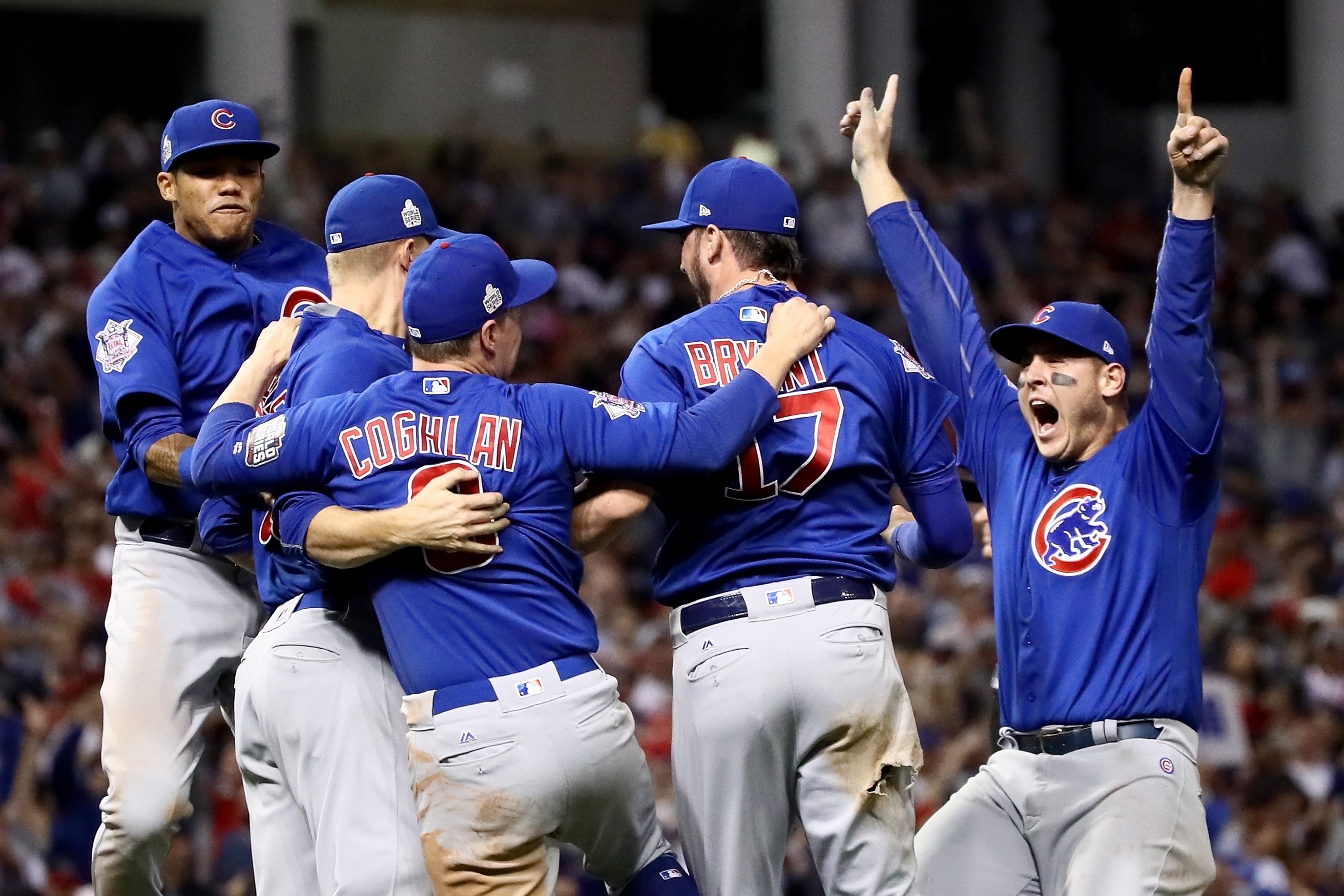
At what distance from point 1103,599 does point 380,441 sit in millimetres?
1825

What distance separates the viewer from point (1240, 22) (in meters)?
22.1

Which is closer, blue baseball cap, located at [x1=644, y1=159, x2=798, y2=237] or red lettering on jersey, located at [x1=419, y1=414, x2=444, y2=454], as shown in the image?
red lettering on jersey, located at [x1=419, y1=414, x2=444, y2=454]

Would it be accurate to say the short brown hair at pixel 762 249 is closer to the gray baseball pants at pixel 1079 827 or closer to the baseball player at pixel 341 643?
the baseball player at pixel 341 643

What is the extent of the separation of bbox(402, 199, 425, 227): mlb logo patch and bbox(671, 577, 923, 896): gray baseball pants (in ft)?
4.32

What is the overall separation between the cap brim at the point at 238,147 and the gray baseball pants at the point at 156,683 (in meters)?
1.10

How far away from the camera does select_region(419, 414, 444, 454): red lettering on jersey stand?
4.05 metres

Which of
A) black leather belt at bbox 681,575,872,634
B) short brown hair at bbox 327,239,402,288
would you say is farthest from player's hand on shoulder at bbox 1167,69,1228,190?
short brown hair at bbox 327,239,402,288

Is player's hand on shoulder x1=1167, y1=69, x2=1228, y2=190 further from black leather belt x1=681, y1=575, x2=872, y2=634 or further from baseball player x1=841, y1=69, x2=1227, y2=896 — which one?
black leather belt x1=681, y1=575, x2=872, y2=634

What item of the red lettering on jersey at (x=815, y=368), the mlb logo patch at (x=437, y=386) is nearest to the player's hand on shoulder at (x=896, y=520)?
the red lettering on jersey at (x=815, y=368)

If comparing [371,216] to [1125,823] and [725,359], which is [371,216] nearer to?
[725,359]

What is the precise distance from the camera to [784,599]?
14.3 ft

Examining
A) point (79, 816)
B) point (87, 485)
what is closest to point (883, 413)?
point (79, 816)

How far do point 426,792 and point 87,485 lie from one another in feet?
24.4

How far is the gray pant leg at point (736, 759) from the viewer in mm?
4273
